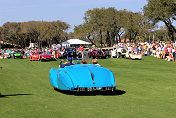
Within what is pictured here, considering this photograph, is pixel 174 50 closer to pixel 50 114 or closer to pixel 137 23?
pixel 50 114

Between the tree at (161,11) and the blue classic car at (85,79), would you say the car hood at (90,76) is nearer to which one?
the blue classic car at (85,79)

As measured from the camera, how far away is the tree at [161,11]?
55.8 meters

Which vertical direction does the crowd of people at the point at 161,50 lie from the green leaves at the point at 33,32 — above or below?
below

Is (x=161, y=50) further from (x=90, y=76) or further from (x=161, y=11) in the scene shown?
(x=90, y=76)

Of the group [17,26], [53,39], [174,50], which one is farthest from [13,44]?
[174,50]

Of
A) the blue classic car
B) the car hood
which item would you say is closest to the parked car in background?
the blue classic car

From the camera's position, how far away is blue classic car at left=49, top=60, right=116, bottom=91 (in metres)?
10.5

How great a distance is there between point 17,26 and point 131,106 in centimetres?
11292

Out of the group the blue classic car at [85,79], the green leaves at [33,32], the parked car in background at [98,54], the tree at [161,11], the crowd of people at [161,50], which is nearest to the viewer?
the blue classic car at [85,79]

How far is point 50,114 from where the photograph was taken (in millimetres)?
7043

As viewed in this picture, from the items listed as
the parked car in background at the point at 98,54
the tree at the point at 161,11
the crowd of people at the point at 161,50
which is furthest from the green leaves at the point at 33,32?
the parked car in background at the point at 98,54

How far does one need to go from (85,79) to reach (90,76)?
0.72 feet

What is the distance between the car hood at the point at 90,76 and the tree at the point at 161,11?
1858 inches

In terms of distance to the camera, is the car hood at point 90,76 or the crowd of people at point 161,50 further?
the crowd of people at point 161,50
